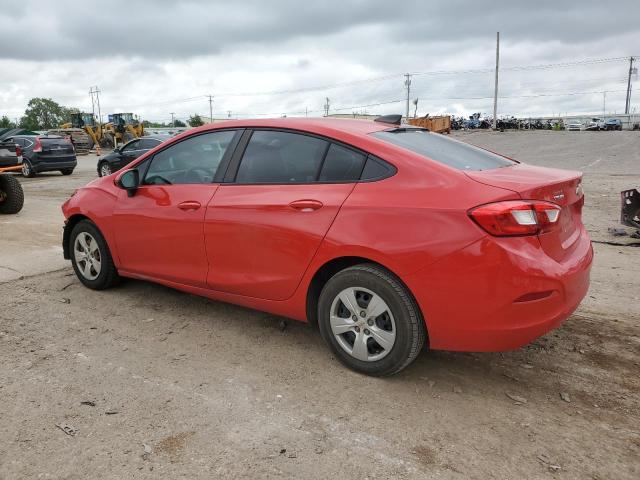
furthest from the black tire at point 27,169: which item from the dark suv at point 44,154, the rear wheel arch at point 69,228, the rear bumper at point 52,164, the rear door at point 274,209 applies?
the rear door at point 274,209

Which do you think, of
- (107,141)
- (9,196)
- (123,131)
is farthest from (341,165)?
(107,141)

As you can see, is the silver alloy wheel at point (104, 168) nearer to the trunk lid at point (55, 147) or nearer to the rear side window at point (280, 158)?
the trunk lid at point (55, 147)

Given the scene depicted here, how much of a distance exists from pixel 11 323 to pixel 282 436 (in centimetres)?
264

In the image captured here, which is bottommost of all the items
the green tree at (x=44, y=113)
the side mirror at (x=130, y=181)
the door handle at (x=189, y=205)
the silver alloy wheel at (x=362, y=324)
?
the silver alloy wheel at (x=362, y=324)

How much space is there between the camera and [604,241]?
6941mm

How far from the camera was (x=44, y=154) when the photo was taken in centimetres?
1859

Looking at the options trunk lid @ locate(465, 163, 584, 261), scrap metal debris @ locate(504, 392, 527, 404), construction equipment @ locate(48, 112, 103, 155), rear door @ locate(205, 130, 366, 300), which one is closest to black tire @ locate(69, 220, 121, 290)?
rear door @ locate(205, 130, 366, 300)

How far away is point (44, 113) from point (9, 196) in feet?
451

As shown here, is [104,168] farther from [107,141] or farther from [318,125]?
[107,141]

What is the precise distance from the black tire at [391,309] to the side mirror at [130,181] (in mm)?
2045

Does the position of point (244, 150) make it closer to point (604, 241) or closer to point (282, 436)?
point (282, 436)

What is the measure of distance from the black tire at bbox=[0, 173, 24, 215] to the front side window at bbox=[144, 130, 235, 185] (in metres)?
6.58

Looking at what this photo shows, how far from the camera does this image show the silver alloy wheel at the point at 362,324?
10.0ft

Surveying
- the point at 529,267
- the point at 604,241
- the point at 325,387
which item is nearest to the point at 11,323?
the point at 325,387
